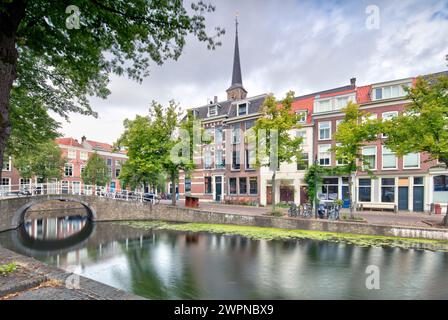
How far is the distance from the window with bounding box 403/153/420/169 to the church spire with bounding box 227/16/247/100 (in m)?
25.7

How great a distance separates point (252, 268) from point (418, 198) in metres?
20.7

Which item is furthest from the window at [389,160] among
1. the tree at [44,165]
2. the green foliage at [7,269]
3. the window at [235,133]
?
the tree at [44,165]

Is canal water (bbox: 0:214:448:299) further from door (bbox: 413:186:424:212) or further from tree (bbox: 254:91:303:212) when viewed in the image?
door (bbox: 413:186:424:212)

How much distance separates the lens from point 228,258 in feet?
37.5

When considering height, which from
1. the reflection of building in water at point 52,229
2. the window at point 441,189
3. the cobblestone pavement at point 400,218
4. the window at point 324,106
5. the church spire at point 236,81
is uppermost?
the church spire at point 236,81

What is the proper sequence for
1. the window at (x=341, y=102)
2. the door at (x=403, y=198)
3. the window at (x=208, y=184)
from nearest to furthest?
the door at (x=403, y=198), the window at (x=341, y=102), the window at (x=208, y=184)

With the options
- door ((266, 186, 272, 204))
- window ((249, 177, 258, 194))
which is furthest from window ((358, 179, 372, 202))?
window ((249, 177, 258, 194))

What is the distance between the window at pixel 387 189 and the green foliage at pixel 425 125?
987cm

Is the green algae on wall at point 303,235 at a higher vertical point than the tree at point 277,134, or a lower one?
lower

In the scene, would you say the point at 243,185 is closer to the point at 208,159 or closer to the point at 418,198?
the point at 208,159

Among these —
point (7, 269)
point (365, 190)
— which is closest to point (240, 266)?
point (7, 269)

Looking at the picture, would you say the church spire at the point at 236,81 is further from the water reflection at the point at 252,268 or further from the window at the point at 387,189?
the water reflection at the point at 252,268

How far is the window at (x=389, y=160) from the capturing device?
2356 cm

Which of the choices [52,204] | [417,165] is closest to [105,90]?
[417,165]
